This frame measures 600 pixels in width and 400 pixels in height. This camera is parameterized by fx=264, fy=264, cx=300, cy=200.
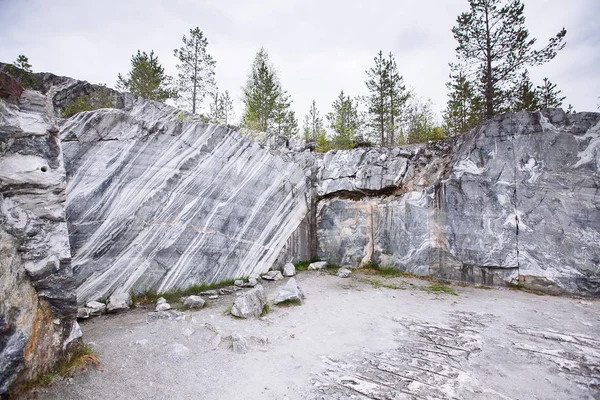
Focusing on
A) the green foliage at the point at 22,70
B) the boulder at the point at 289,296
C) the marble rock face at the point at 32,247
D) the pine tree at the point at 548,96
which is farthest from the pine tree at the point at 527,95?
the green foliage at the point at 22,70

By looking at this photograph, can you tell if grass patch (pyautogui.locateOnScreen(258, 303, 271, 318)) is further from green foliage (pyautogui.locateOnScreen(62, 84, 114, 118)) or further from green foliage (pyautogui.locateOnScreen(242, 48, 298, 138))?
green foliage (pyautogui.locateOnScreen(242, 48, 298, 138))

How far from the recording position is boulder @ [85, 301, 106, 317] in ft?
19.3

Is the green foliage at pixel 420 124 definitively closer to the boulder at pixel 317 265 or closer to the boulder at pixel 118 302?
the boulder at pixel 317 265

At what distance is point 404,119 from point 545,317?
51.3 ft

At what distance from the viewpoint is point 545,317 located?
582cm

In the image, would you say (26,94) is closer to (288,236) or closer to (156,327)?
(156,327)

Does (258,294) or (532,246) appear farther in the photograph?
(532,246)

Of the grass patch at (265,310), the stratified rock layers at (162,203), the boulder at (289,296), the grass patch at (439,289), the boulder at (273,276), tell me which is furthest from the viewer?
the boulder at (273,276)

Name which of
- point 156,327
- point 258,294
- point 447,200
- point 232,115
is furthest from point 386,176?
point 232,115

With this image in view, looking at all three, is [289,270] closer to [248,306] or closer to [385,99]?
[248,306]

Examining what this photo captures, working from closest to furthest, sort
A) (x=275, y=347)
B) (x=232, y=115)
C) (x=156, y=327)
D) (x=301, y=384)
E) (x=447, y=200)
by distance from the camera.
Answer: (x=301, y=384) → (x=275, y=347) → (x=156, y=327) → (x=447, y=200) → (x=232, y=115)

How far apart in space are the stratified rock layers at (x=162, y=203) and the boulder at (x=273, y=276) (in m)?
0.37

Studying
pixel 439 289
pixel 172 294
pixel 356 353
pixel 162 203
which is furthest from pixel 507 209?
pixel 162 203

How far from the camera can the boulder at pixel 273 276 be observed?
9.48 m
